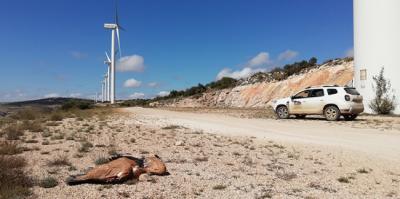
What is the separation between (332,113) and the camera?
23.6 metres

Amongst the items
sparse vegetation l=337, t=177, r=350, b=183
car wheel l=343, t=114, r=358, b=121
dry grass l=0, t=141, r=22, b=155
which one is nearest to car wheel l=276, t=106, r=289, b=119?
car wheel l=343, t=114, r=358, b=121

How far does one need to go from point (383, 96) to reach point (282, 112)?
7.46 meters

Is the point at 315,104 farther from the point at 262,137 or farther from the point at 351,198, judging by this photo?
the point at 351,198

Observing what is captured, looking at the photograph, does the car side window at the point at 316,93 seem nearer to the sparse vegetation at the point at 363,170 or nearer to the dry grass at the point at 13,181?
the sparse vegetation at the point at 363,170

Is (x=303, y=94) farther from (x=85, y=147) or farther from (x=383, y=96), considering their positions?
(x=85, y=147)

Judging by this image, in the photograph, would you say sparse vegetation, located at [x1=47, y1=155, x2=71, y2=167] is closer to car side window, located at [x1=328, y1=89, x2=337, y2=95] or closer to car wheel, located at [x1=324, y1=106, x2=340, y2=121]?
car wheel, located at [x1=324, y1=106, x2=340, y2=121]

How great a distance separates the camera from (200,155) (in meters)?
11.4

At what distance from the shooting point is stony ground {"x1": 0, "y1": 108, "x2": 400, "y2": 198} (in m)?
7.53

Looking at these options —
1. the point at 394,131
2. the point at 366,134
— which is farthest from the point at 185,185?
the point at 394,131

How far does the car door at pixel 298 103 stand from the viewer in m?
24.9

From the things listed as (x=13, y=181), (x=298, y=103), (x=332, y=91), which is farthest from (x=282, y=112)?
(x=13, y=181)

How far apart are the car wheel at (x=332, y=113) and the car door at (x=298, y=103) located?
1.43 meters

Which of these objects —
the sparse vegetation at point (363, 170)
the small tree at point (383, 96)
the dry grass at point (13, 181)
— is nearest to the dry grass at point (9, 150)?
the dry grass at point (13, 181)

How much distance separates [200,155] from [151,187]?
149 inches
